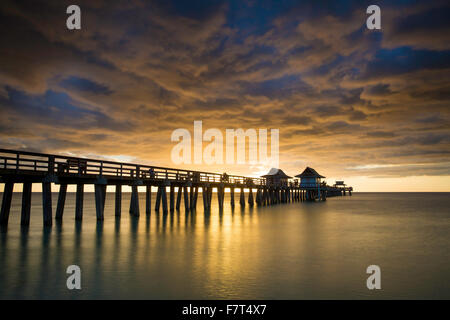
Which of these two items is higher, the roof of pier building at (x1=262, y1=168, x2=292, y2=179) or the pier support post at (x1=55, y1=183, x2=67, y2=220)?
the roof of pier building at (x1=262, y1=168, x2=292, y2=179)

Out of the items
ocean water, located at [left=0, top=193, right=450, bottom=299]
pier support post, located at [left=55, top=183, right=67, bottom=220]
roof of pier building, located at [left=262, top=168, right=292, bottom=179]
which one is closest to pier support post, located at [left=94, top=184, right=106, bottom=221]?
pier support post, located at [left=55, top=183, right=67, bottom=220]

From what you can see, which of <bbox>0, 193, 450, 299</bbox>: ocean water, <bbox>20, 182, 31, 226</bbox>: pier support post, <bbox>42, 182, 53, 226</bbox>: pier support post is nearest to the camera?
<bbox>0, 193, 450, 299</bbox>: ocean water

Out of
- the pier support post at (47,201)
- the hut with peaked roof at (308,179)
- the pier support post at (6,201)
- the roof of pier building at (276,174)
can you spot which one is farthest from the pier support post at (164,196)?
the hut with peaked roof at (308,179)

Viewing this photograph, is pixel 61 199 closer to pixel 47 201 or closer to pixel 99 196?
pixel 99 196

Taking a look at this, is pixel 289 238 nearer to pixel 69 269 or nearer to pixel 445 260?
pixel 445 260

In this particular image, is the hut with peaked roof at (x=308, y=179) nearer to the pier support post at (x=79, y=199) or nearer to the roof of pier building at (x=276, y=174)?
the roof of pier building at (x=276, y=174)

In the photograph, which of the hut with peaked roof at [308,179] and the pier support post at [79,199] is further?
the hut with peaked roof at [308,179]

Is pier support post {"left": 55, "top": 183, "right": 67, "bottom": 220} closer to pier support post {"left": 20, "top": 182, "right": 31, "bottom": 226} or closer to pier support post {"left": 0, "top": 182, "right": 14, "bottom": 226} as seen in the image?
pier support post {"left": 20, "top": 182, "right": 31, "bottom": 226}

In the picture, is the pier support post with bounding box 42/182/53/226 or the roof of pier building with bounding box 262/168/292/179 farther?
the roof of pier building with bounding box 262/168/292/179

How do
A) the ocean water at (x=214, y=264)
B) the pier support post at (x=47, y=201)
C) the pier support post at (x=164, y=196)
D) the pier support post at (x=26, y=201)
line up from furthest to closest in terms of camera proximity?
the pier support post at (x=164, y=196) < the pier support post at (x=26, y=201) < the pier support post at (x=47, y=201) < the ocean water at (x=214, y=264)

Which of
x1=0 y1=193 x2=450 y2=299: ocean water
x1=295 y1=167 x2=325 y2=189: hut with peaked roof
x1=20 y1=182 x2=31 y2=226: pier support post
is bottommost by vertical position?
x1=0 y1=193 x2=450 y2=299: ocean water

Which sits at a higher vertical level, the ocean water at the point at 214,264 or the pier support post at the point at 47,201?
the pier support post at the point at 47,201

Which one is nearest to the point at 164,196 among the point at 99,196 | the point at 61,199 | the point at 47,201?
the point at 99,196

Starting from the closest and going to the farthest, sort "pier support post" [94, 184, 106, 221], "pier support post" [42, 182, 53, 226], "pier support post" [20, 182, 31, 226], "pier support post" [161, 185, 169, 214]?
"pier support post" [42, 182, 53, 226], "pier support post" [20, 182, 31, 226], "pier support post" [94, 184, 106, 221], "pier support post" [161, 185, 169, 214]
